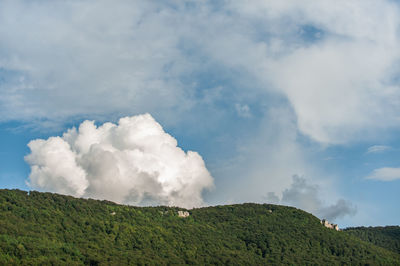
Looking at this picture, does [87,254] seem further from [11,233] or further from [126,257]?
[11,233]

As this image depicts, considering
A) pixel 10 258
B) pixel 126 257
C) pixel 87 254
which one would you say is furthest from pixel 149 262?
pixel 10 258

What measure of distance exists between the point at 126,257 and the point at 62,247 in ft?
93.5

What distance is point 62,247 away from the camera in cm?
19400

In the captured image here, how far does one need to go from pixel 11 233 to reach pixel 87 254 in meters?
33.4

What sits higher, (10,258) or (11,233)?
(11,233)

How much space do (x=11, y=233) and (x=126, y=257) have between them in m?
50.5

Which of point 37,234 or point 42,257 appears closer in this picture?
point 42,257

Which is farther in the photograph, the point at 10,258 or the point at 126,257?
the point at 126,257

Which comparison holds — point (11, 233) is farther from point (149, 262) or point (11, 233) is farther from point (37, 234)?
point (149, 262)

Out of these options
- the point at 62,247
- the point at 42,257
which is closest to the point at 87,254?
the point at 62,247

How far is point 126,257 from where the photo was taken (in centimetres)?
19975

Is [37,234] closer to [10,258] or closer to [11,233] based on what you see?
[11,233]

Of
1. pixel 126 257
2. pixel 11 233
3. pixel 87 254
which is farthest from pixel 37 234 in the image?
pixel 126 257

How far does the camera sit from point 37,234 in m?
198
